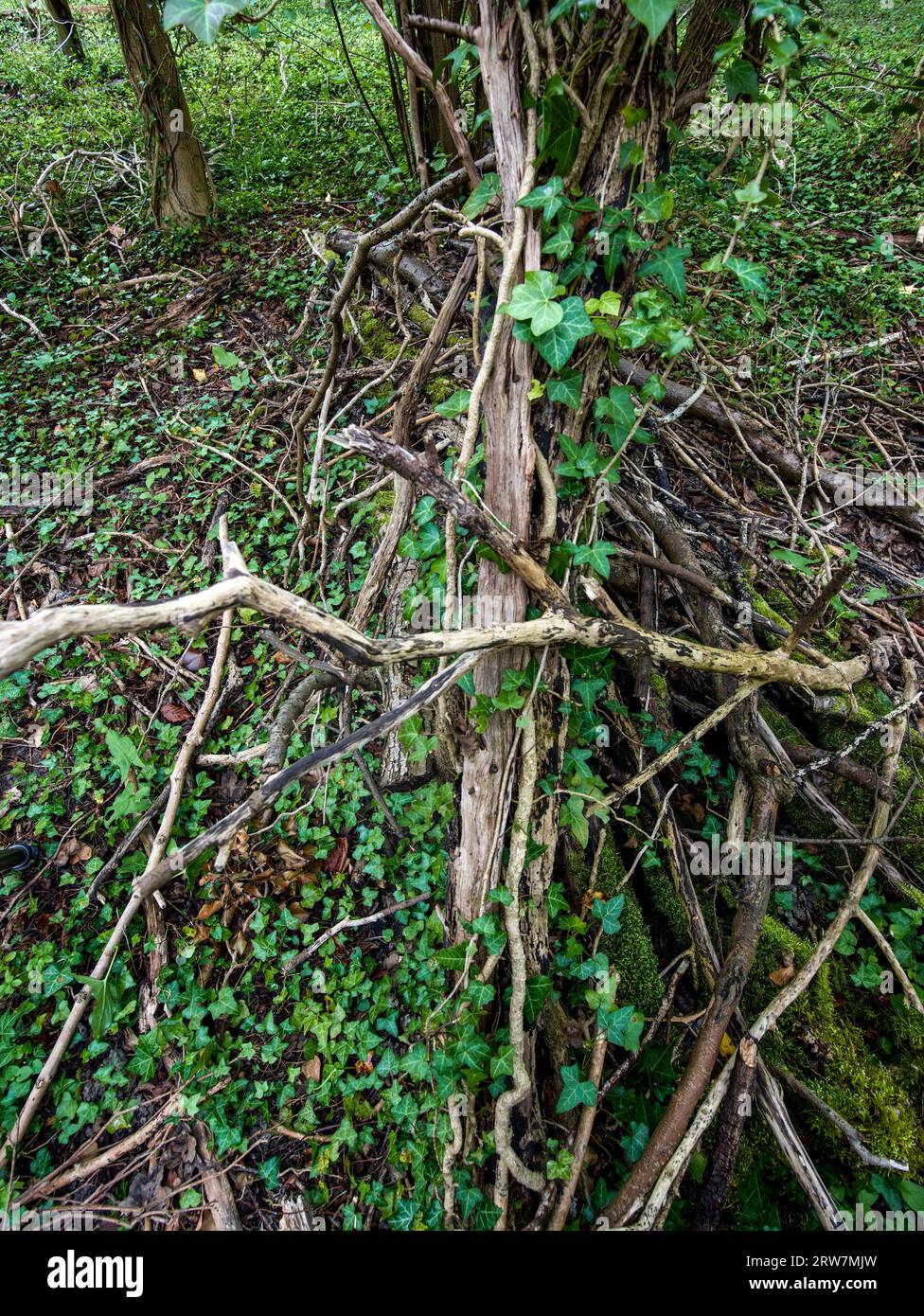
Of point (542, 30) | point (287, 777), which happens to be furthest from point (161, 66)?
point (287, 777)

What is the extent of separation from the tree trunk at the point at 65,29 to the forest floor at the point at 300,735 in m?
4.24

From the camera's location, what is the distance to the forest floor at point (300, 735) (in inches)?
85.6

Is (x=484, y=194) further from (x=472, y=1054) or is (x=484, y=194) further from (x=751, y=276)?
(x=472, y=1054)

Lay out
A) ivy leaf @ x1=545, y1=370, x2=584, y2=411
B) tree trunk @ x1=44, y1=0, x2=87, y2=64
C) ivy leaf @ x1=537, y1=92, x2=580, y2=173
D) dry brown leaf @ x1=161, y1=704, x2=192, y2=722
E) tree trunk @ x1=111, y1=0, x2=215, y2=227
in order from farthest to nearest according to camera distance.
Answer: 1. tree trunk @ x1=44, y1=0, x2=87, y2=64
2. tree trunk @ x1=111, y1=0, x2=215, y2=227
3. dry brown leaf @ x1=161, y1=704, x2=192, y2=722
4. ivy leaf @ x1=545, y1=370, x2=584, y2=411
5. ivy leaf @ x1=537, y1=92, x2=580, y2=173

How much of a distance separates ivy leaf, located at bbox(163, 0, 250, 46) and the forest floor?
4.81 ft

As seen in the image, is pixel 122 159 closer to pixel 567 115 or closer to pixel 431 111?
pixel 431 111

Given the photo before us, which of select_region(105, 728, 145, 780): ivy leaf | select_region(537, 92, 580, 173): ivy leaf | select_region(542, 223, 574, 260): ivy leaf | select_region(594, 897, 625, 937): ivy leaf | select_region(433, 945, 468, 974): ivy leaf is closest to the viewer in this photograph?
select_region(537, 92, 580, 173): ivy leaf

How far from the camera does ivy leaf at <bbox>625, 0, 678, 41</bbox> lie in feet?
4.29

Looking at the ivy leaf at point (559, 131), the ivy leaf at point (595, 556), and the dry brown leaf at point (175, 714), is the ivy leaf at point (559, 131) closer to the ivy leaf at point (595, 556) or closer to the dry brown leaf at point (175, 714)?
the ivy leaf at point (595, 556)

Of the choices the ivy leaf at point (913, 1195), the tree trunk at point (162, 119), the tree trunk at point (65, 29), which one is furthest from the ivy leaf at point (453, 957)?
the tree trunk at point (65, 29)

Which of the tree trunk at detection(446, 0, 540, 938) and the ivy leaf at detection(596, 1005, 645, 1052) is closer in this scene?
the tree trunk at detection(446, 0, 540, 938)

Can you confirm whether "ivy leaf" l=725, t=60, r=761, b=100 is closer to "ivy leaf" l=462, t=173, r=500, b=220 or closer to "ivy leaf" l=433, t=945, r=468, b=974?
"ivy leaf" l=462, t=173, r=500, b=220

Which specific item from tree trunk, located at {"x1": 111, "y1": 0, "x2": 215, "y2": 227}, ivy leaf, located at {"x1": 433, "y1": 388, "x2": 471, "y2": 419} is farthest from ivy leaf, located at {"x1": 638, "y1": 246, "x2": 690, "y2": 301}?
tree trunk, located at {"x1": 111, "y1": 0, "x2": 215, "y2": 227}

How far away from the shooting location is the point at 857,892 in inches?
95.3
